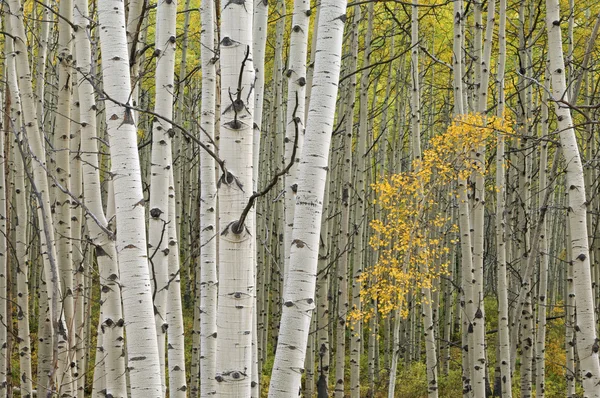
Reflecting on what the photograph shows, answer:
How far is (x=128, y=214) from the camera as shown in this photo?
232cm

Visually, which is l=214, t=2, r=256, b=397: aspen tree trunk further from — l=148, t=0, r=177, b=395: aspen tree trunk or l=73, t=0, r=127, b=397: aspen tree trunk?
l=148, t=0, r=177, b=395: aspen tree trunk

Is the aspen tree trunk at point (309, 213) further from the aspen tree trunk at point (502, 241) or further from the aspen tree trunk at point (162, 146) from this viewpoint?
the aspen tree trunk at point (502, 241)

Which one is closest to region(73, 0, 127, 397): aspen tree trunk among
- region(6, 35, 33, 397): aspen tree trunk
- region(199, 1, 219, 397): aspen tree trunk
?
region(199, 1, 219, 397): aspen tree trunk

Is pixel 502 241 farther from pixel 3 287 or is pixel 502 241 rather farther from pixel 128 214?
pixel 128 214

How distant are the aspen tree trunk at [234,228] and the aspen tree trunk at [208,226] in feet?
4.59

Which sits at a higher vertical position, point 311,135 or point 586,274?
point 311,135

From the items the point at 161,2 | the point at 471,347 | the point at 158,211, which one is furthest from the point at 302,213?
the point at 471,347

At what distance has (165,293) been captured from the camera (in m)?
3.54

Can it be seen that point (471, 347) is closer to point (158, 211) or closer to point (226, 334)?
point (158, 211)

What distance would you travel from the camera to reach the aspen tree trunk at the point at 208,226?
3484 millimetres

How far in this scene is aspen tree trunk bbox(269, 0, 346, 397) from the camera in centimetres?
234

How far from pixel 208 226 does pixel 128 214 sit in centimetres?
136

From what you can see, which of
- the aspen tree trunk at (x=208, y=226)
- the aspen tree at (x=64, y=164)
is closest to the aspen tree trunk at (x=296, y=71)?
the aspen tree trunk at (x=208, y=226)

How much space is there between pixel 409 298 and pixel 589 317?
7.85 m
